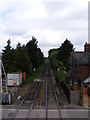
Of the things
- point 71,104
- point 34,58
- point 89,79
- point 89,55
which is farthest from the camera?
point 34,58

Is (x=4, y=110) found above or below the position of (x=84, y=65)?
below

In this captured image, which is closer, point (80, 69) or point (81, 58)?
point (80, 69)

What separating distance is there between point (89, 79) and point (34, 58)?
102ft

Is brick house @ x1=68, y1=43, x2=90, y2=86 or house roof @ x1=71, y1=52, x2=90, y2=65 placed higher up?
house roof @ x1=71, y1=52, x2=90, y2=65

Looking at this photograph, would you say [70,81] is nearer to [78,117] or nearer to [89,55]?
[89,55]

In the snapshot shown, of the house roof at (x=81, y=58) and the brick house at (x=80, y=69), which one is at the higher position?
the house roof at (x=81, y=58)

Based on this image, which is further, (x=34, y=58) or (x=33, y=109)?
(x=34, y=58)

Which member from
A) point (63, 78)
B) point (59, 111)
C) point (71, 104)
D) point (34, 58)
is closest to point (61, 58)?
point (34, 58)

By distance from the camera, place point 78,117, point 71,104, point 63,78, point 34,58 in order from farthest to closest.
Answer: point 34,58
point 63,78
point 71,104
point 78,117

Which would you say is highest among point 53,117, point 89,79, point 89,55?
point 89,55

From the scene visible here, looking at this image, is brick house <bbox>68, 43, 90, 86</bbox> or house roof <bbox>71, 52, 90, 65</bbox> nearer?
brick house <bbox>68, 43, 90, 86</bbox>

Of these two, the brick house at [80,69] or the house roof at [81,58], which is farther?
the house roof at [81,58]

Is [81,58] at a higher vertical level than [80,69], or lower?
higher

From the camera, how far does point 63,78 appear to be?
1651 inches
